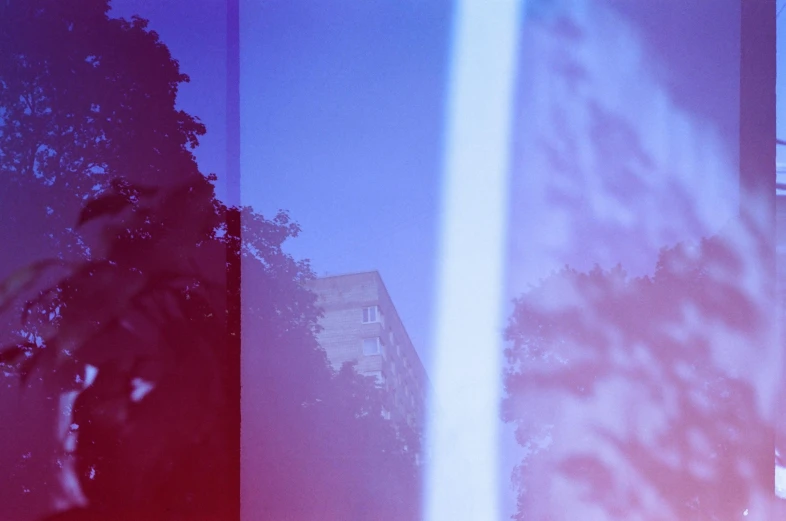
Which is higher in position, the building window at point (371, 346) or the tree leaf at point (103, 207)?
the tree leaf at point (103, 207)

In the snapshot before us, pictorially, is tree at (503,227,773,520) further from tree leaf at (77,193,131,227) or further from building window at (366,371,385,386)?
tree leaf at (77,193,131,227)

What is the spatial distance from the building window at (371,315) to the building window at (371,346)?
0.19 ft

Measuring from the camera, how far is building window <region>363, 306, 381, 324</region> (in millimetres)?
2027

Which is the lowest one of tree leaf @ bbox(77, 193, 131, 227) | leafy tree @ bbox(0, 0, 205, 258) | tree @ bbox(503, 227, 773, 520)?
tree @ bbox(503, 227, 773, 520)

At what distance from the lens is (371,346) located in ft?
6.63

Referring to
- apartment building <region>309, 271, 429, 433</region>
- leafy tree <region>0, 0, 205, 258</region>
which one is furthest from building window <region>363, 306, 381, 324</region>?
leafy tree <region>0, 0, 205, 258</region>

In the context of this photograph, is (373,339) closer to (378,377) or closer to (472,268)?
(378,377)

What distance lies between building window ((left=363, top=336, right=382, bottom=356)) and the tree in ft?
1.39

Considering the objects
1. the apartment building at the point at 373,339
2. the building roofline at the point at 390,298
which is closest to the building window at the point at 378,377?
the apartment building at the point at 373,339

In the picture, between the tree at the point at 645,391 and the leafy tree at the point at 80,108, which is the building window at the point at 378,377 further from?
the leafy tree at the point at 80,108

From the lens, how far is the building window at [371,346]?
2014mm

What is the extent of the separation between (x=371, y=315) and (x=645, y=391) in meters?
0.91

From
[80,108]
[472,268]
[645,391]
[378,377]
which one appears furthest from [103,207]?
[645,391]

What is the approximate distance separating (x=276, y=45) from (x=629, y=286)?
1.43 m
